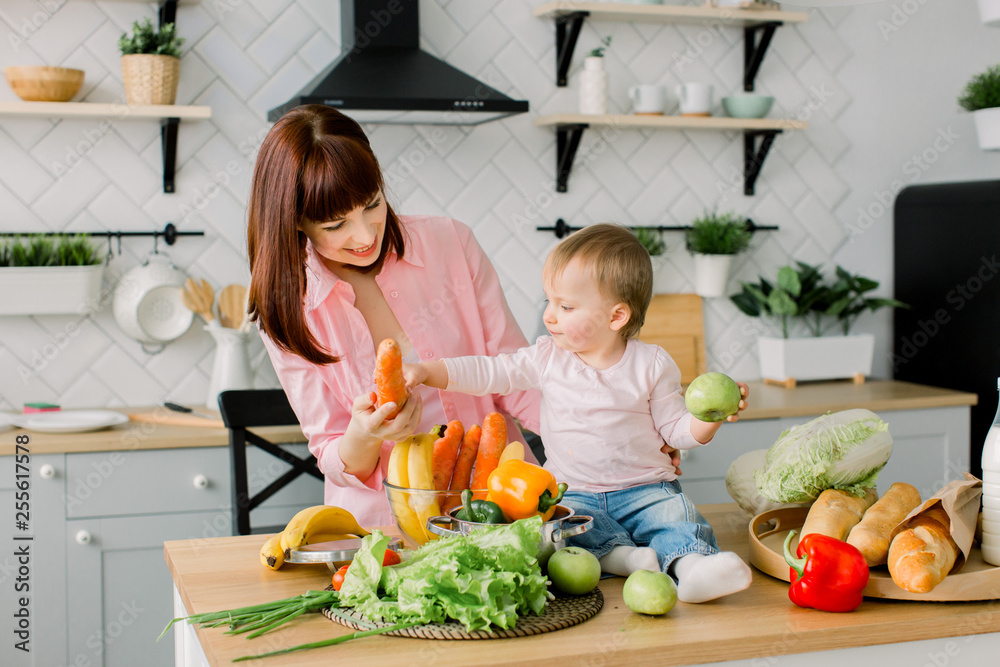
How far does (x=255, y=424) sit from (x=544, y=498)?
1.21 metres

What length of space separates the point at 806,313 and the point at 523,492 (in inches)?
99.7

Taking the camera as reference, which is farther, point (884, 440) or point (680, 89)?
point (680, 89)

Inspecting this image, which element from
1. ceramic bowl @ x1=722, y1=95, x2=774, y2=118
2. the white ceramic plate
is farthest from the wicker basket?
ceramic bowl @ x1=722, y1=95, x2=774, y2=118

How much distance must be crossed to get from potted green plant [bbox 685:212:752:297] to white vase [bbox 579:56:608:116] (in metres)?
0.54

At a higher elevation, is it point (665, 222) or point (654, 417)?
point (665, 222)

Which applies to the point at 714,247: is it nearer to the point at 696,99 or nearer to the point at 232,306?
the point at 696,99

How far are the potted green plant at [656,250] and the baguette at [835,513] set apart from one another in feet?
6.39

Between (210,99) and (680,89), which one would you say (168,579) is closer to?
(210,99)

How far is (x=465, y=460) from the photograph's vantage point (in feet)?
4.26

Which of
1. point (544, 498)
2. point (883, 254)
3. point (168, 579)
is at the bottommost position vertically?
point (168, 579)

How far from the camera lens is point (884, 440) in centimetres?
126

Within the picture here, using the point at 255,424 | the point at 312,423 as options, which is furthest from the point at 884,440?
the point at 255,424

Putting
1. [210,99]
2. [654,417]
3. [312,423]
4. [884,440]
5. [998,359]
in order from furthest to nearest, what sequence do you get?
[998,359], [210,99], [312,423], [654,417], [884,440]

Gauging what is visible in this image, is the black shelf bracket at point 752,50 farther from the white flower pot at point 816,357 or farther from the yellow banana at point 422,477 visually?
the yellow banana at point 422,477
